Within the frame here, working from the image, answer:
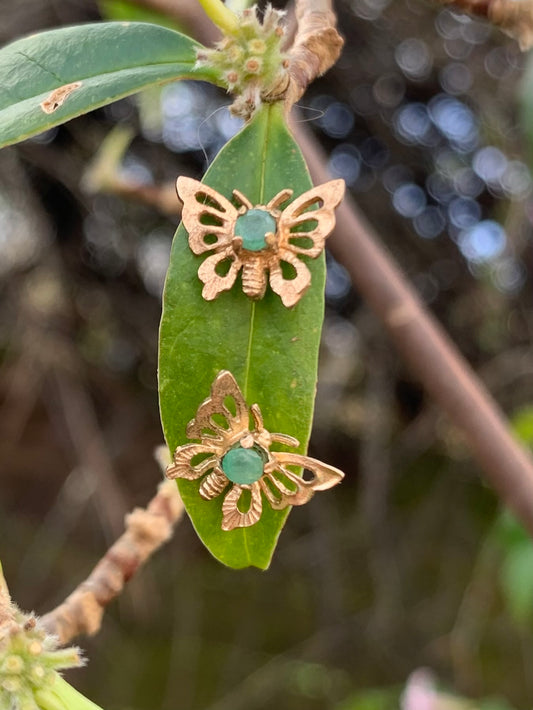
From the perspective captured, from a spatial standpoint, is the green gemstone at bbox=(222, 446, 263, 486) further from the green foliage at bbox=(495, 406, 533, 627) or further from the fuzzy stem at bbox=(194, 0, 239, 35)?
the green foliage at bbox=(495, 406, 533, 627)

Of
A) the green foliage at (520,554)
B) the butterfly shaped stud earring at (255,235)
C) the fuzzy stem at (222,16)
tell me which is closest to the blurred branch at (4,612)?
the butterfly shaped stud earring at (255,235)

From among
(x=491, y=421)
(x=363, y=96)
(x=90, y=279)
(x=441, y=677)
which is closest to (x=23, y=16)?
(x=90, y=279)

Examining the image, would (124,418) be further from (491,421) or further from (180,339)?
(180,339)

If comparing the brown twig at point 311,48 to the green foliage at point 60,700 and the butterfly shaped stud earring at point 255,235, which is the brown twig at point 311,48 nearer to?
the butterfly shaped stud earring at point 255,235

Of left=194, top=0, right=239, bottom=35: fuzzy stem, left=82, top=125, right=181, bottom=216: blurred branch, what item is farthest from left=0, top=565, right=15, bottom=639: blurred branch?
left=82, top=125, right=181, bottom=216: blurred branch

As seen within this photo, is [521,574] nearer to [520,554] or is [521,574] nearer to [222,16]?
[520,554]

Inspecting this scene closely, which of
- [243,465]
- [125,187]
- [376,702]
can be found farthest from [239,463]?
[376,702]
